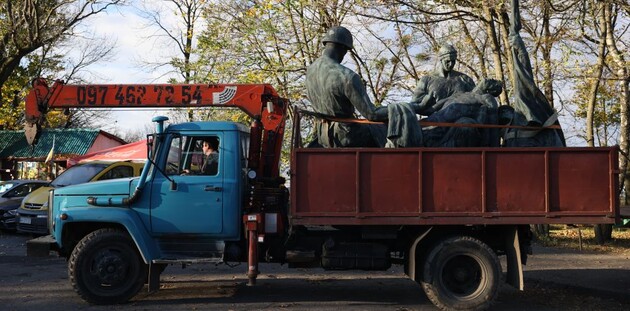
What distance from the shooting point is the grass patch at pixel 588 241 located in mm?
14750

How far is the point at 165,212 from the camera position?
7.63 metres

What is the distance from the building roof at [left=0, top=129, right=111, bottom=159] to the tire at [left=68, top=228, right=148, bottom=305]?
31.0 meters

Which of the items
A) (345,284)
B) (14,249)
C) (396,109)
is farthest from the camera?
(14,249)

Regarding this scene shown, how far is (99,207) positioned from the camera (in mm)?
7672

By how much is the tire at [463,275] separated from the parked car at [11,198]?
14029 millimetres

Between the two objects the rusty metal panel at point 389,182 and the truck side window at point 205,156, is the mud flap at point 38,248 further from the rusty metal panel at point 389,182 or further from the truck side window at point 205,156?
the rusty metal panel at point 389,182

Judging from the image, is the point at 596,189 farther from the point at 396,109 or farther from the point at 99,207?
the point at 99,207

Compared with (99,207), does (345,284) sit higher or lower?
lower

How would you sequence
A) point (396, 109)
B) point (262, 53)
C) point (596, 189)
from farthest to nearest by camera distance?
1. point (262, 53)
2. point (396, 109)
3. point (596, 189)

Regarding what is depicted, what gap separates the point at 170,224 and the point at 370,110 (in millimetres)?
2889

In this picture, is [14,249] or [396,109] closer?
[396,109]

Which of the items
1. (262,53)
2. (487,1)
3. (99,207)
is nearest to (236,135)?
(99,207)

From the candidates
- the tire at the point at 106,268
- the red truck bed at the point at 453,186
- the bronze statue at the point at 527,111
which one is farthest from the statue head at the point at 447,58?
the tire at the point at 106,268

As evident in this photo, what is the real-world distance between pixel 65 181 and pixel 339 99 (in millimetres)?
9944
